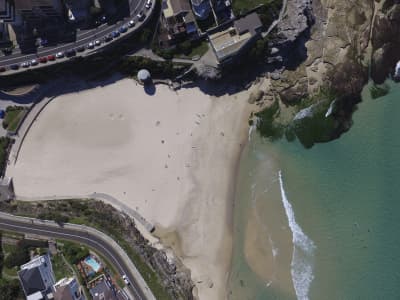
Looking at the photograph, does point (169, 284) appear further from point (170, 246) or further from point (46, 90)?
point (46, 90)

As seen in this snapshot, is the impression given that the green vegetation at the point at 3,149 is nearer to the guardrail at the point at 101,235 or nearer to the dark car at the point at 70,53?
the guardrail at the point at 101,235

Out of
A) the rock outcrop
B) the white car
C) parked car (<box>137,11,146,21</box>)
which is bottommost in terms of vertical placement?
the white car

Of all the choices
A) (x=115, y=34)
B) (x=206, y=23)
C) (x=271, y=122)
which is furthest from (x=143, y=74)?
(x=271, y=122)

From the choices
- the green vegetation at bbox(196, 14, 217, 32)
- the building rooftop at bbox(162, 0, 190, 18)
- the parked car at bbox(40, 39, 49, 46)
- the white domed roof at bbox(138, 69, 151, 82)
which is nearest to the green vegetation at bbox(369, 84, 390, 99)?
the green vegetation at bbox(196, 14, 217, 32)

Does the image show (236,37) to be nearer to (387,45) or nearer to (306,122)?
(306,122)

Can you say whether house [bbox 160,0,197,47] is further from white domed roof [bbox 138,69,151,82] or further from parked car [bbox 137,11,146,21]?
white domed roof [bbox 138,69,151,82]

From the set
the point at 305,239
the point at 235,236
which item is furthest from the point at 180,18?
the point at 305,239
